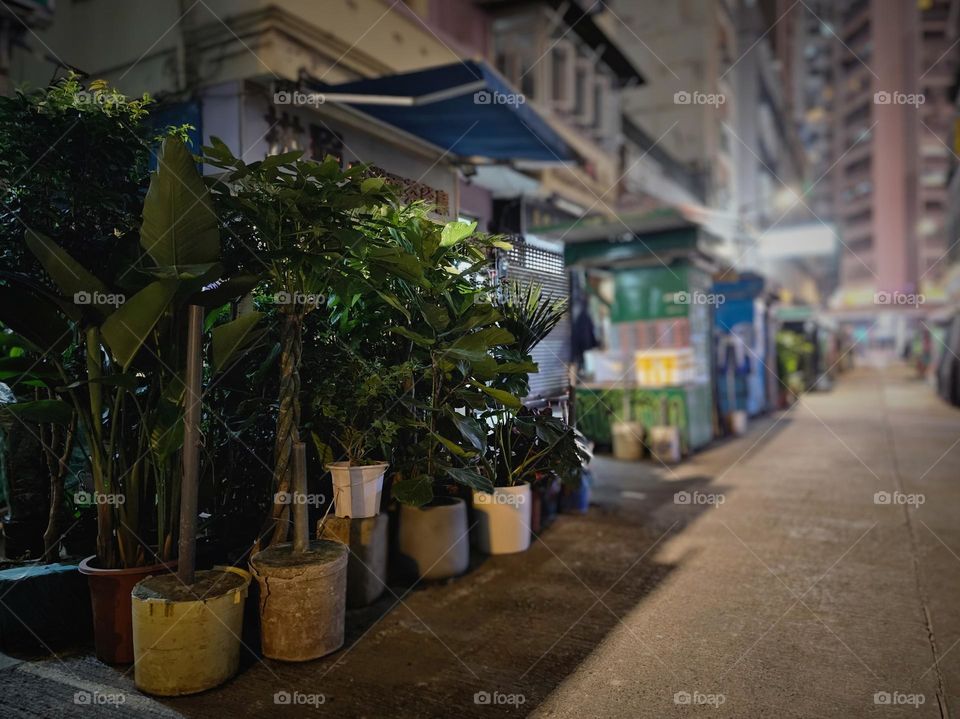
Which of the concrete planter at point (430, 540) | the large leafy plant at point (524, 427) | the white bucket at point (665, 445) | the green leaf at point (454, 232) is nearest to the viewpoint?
the green leaf at point (454, 232)

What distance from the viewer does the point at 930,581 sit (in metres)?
5.17

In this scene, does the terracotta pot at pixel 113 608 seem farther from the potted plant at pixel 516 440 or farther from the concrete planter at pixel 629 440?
the concrete planter at pixel 629 440

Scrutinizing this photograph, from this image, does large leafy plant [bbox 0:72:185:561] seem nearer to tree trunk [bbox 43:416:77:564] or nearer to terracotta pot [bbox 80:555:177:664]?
tree trunk [bbox 43:416:77:564]

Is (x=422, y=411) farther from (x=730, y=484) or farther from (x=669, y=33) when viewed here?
(x=669, y=33)

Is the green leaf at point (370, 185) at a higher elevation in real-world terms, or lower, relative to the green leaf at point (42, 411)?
higher

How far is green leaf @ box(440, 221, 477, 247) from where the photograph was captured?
4828 mm

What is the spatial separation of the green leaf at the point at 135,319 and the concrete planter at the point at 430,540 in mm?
2326

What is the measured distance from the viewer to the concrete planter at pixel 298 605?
12.4ft

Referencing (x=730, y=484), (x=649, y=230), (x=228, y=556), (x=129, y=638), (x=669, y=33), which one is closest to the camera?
(x=129, y=638)

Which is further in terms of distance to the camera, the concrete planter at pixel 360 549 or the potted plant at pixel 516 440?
the potted plant at pixel 516 440

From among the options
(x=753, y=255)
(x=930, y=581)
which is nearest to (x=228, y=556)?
(x=930, y=581)

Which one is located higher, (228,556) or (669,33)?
(669,33)

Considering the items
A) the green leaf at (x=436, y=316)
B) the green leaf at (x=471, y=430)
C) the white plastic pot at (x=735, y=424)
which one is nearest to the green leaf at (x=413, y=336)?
the green leaf at (x=436, y=316)

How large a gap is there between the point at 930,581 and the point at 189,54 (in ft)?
29.3
